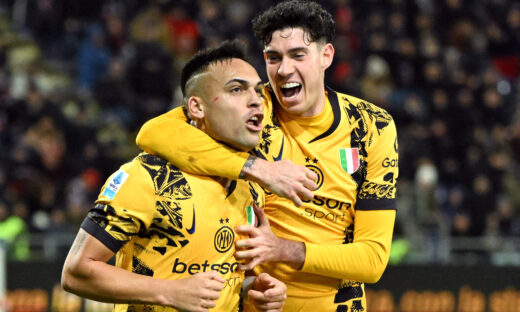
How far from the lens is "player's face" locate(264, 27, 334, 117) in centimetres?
404

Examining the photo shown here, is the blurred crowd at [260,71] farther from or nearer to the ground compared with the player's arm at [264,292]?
farther from the ground

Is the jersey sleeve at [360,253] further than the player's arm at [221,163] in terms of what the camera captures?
Yes

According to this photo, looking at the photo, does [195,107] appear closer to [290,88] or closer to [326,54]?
[290,88]

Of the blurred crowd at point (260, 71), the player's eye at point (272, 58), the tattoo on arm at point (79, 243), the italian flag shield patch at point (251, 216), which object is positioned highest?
the blurred crowd at point (260, 71)

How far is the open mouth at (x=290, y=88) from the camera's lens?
404 centimetres

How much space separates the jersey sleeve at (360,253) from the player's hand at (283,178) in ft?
1.78

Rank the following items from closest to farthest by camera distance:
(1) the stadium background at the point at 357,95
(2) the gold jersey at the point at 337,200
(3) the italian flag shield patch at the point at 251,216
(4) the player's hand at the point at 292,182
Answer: (4) the player's hand at the point at 292,182
(3) the italian flag shield patch at the point at 251,216
(2) the gold jersey at the point at 337,200
(1) the stadium background at the point at 357,95

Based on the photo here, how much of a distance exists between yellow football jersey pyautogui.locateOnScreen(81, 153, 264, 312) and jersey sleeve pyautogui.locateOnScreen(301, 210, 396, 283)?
1.78 ft

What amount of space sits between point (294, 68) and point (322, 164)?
0.49 metres

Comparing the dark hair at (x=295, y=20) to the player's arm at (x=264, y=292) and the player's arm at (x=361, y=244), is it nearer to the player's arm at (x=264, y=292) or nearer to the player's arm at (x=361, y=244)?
the player's arm at (x=361, y=244)

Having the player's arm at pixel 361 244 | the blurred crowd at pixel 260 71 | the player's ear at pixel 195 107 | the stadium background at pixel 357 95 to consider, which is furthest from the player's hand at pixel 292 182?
the blurred crowd at pixel 260 71

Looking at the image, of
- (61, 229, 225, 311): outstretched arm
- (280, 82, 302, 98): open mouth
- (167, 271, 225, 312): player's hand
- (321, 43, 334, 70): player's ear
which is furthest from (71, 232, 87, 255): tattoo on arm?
(321, 43, 334, 70): player's ear

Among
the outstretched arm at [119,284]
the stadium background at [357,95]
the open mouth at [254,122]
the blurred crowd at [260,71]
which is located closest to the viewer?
the outstretched arm at [119,284]

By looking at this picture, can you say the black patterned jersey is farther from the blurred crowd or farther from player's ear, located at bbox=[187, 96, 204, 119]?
the blurred crowd
